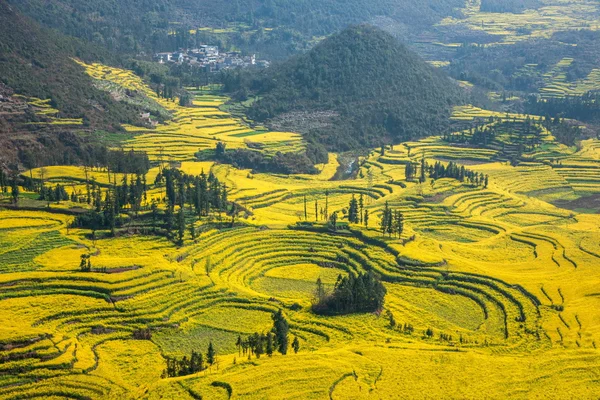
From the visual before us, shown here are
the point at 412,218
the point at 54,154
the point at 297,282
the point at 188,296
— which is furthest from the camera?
the point at 54,154

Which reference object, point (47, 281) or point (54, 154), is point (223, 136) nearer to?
point (54, 154)

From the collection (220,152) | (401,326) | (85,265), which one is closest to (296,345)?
(401,326)

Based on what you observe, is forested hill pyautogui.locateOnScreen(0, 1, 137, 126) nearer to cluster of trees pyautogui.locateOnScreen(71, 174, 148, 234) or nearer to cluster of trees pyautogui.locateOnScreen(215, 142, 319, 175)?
cluster of trees pyautogui.locateOnScreen(215, 142, 319, 175)

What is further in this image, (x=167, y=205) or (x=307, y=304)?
(x=167, y=205)

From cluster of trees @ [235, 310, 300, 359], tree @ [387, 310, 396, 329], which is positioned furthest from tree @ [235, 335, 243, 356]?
tree @ [387, 310, 396, 329]

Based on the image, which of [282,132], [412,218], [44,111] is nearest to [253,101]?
[282,132]

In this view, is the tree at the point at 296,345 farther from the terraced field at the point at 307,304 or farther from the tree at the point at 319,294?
the tree at the point at 319,294

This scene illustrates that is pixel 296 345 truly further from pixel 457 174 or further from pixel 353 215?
pixel 457 174
